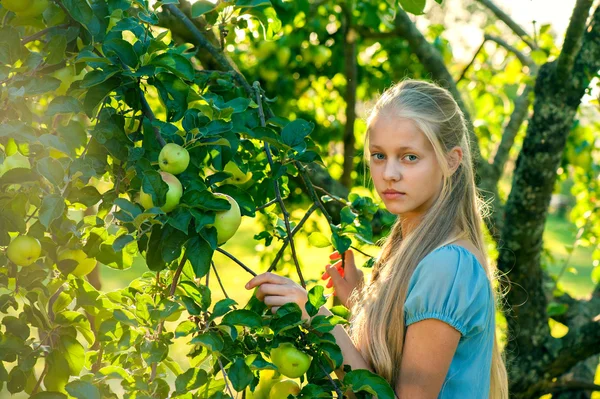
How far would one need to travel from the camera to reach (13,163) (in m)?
1.08

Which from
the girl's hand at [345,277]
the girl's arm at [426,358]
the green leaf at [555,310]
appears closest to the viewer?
the girl's arm at [426,358]

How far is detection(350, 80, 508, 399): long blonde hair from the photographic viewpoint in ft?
4.40

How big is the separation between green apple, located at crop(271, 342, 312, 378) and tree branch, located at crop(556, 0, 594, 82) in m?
1.38

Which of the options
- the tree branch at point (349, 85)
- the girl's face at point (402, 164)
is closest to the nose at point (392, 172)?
the girl's face at point (402, 164)

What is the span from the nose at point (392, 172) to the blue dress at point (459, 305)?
0.15m

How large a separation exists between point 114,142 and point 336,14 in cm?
236

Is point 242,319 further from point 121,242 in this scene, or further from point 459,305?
point 459,305

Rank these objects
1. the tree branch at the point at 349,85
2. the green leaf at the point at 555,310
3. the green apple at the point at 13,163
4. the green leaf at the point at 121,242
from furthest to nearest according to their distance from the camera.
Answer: the tree branch at the point at 349,85, the green leaf at the point at 555,310, the green apple at the point at 13,163, the green leaf at the point at 121,242

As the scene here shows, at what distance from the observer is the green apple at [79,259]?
1.07m

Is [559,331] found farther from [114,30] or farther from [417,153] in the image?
[114,30]

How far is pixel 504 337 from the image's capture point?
2.26 metres

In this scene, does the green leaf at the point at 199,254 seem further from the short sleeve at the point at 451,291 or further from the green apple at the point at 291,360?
the short sleeve at the point at 451,291

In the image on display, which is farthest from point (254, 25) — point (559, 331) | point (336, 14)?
point (559, 331)

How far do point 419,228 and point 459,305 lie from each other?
218 mm
